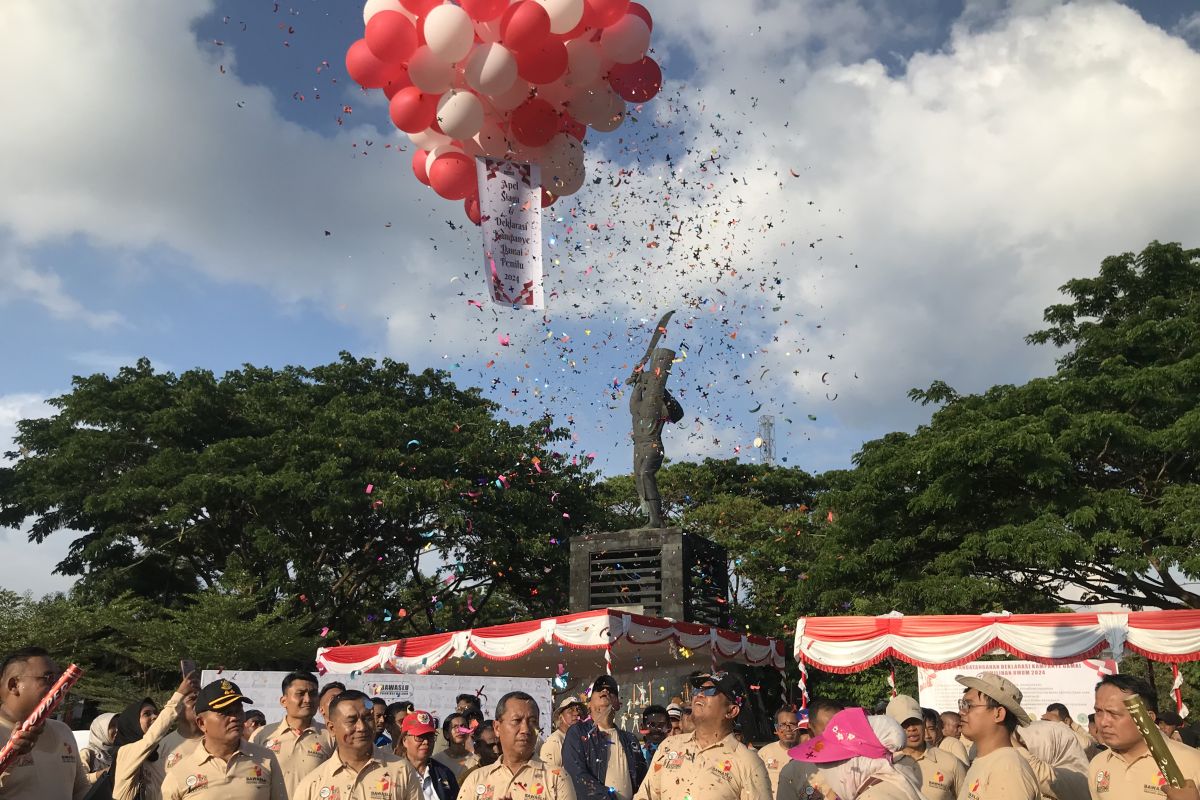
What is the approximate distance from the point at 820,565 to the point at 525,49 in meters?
14.3

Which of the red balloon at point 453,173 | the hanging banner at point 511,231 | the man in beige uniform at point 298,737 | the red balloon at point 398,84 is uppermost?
the red balloon at point 398,84

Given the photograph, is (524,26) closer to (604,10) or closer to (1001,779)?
(604,10)

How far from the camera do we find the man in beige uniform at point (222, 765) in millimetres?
3955

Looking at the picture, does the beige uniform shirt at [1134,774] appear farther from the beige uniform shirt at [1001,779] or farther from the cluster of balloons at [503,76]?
the cluster of balloons at [503,76]

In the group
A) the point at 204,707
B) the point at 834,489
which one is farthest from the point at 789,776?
the point at 834,489

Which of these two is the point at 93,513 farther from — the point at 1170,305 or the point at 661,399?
the point at 1170,305

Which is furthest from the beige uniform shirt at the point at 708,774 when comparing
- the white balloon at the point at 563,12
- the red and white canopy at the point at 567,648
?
the red and white canopy at the point at 567,648

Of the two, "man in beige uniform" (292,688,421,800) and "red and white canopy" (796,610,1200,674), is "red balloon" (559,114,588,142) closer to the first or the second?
"man in beige uniform" (292,688,421,800)

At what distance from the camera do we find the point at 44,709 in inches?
123

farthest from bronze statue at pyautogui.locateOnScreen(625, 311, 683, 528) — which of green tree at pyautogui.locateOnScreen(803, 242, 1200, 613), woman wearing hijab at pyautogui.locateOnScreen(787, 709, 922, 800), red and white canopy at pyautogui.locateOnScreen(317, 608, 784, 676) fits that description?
woman wearing hijab at pyautogui.locateOnScreen(787, 709, 922, 800)

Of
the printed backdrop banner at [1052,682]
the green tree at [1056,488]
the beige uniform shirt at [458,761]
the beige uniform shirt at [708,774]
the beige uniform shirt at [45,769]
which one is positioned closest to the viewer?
the beige uniform shirt at [45,769]

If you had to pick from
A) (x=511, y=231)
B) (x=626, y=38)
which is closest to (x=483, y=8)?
(x=626, y=38)

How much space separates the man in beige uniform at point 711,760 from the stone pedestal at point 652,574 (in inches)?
374

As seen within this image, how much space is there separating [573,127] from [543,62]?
0.94m
